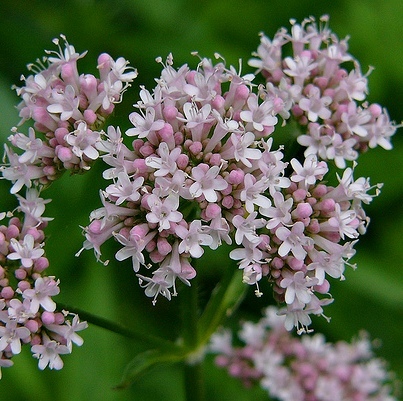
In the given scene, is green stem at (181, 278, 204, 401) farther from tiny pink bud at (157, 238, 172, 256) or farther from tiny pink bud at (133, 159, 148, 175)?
tiny pink bud at (133, 159, 148, 175)

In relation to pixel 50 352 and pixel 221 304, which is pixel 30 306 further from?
pixel 221 304

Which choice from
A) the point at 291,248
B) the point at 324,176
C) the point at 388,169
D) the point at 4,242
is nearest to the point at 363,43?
the point at 388,169

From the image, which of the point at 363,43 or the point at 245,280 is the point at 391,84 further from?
the point at 245,280

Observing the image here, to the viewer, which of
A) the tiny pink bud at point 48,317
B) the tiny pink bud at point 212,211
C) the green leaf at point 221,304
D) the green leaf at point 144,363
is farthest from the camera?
the green leaf at point 221,304

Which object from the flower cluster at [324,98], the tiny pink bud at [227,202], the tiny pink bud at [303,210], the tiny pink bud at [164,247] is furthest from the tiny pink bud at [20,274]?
the flower cluster at [324,98]

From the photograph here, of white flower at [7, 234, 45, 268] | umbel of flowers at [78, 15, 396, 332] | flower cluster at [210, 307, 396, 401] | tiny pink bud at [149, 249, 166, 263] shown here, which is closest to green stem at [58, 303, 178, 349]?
white flower at [7, 234, 45, 268]

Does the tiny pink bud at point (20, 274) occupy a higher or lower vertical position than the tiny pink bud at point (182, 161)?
lower

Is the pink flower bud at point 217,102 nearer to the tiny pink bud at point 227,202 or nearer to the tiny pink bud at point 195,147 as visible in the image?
the tiny pink bud at point 195,147
